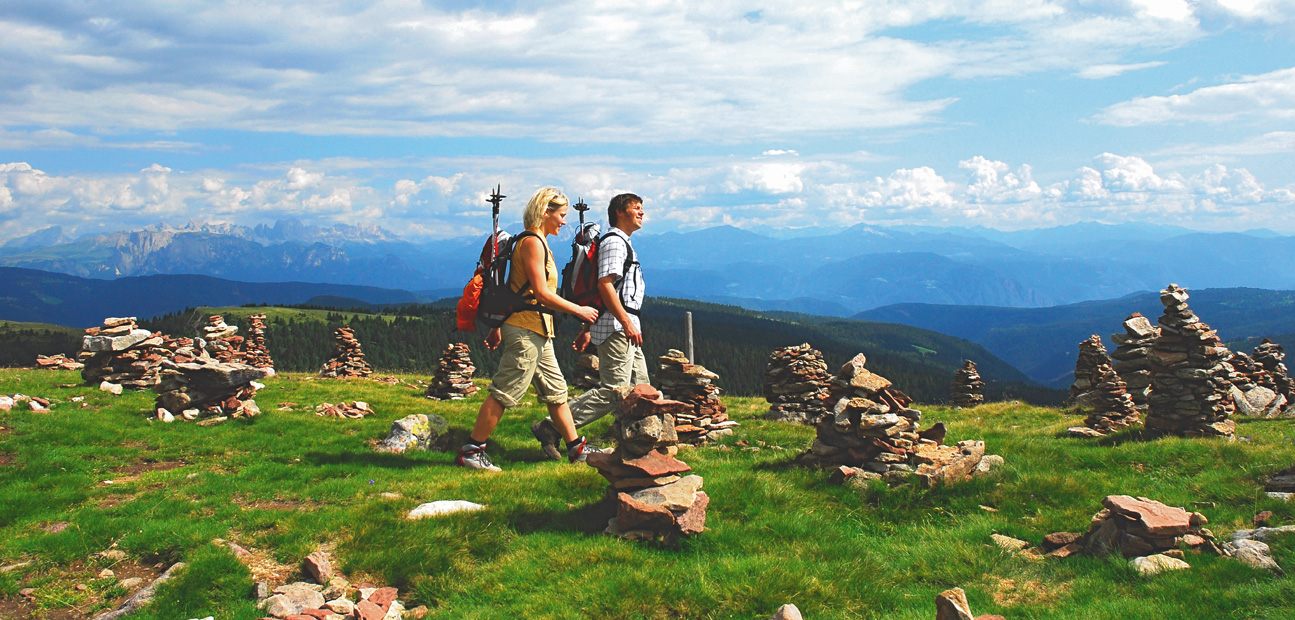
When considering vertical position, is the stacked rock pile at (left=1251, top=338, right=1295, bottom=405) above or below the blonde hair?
below

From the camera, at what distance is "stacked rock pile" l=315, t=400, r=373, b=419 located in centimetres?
1539

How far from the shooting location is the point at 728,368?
471 ft

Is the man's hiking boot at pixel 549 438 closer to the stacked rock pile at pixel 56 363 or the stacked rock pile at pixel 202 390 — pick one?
the stacked rock pile at pixel 202 390

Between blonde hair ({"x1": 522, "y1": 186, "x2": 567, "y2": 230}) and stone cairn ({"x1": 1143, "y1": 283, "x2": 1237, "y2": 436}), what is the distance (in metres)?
13.2

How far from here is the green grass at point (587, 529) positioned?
18.7 feet

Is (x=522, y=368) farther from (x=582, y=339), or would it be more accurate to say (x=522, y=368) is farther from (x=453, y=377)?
(x=453, y=377)

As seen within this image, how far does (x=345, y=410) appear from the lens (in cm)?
1584

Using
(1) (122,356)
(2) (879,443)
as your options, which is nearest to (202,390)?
(1) (122,356)

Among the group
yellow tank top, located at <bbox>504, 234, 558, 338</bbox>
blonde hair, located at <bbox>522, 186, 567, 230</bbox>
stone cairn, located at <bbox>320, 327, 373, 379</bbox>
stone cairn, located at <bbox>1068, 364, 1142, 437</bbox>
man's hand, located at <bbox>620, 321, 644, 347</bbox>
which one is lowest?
stone cairn, located at <bbox>320, 327, 373, 379</bbox>

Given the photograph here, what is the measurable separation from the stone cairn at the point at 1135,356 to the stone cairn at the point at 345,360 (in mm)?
33972

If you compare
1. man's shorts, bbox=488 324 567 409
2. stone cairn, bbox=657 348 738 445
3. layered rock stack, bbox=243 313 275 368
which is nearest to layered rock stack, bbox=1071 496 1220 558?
man's shorts, bbox=488 324 567 409

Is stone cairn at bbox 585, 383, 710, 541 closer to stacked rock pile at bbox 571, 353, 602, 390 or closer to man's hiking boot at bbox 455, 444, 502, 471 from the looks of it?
man's hiking boot at bbox 455, 444, 502, 471

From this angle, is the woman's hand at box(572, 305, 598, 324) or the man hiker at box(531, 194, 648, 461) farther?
the man hiker at box(531, 194, 648, 461)

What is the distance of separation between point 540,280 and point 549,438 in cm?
345
